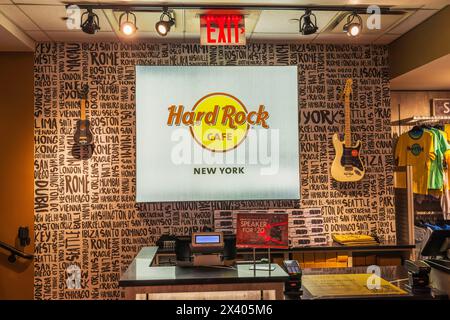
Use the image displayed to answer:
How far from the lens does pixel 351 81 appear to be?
17.5 feet

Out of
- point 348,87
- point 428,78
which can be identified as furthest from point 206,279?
point 428,78

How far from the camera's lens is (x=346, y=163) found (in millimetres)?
5410

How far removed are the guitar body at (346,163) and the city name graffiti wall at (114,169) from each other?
0.35 feet

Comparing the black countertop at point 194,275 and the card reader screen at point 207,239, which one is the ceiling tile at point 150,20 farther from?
the black countertop at point 194,275

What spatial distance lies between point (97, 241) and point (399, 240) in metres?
3.84

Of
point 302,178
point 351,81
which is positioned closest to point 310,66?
point 351,81

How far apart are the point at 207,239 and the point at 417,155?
355 cm

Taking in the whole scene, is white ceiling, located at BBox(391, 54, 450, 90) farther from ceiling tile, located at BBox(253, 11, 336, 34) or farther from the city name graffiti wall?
ceiling tile, located at BBox(253, 11, 336, 34)

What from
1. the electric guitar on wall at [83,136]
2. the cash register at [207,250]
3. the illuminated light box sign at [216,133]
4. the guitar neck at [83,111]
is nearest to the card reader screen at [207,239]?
the cash register at [207,250]

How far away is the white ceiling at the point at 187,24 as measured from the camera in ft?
13.7

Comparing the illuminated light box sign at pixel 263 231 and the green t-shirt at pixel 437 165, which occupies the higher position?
the green t-shirt at pixel 437 165

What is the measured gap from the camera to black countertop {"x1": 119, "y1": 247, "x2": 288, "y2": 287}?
289 cm

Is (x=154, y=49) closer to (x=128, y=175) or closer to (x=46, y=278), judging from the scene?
(x=128, y=175)

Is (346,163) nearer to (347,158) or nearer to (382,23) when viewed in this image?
(347,158)
